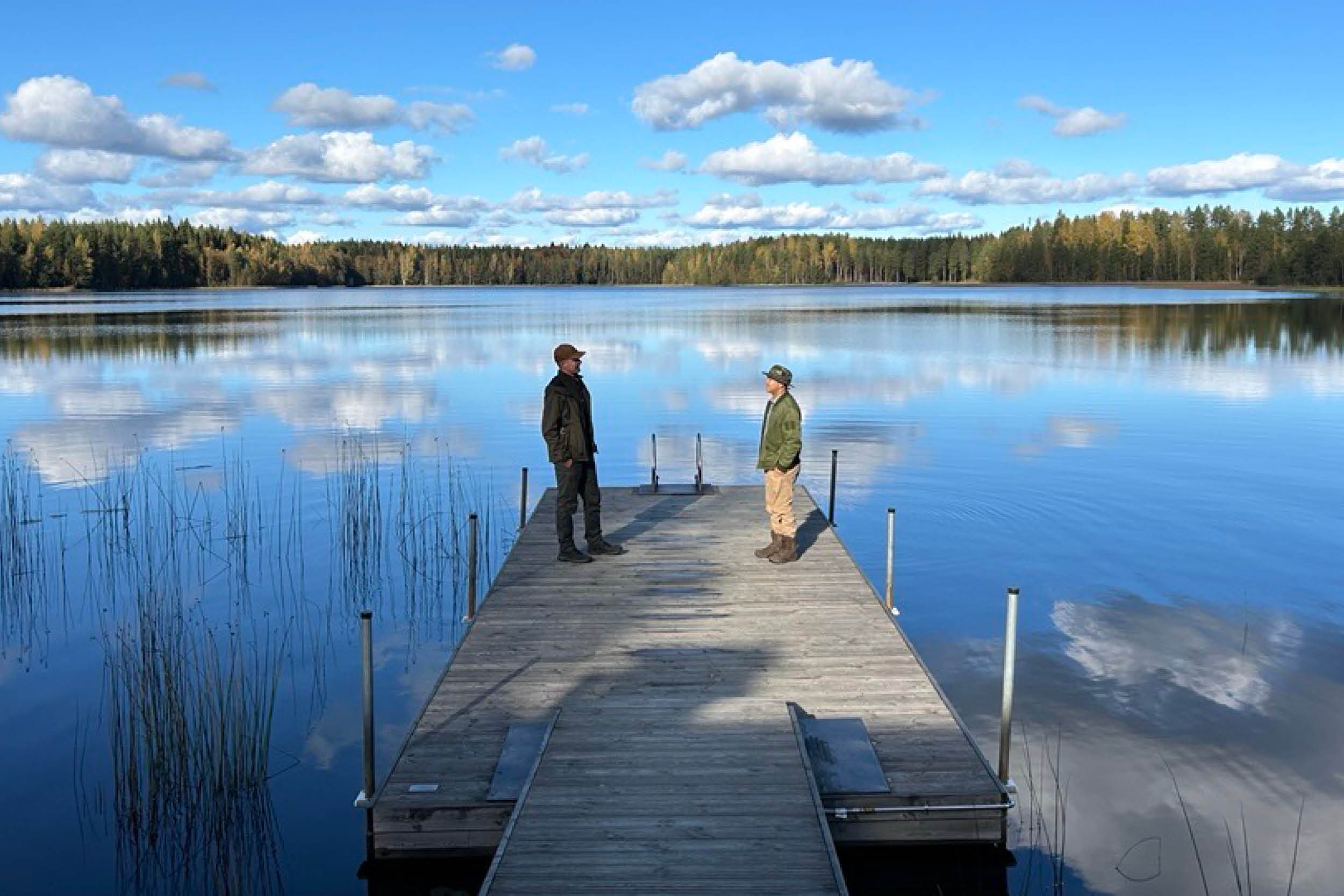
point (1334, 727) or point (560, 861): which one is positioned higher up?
point (560, 861)

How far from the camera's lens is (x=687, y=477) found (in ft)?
61.7

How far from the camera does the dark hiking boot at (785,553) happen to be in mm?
11344

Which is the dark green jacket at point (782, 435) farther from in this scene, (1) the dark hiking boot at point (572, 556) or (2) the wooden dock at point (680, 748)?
(1) the dark hiking boot at point (572, 556)

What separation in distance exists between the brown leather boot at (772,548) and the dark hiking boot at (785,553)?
4cm

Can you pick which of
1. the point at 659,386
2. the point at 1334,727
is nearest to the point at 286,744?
the point at 1334,727

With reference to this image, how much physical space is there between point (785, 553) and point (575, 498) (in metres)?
2.33

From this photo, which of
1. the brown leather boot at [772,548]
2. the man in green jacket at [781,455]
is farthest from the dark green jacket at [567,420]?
the brown leather boot at [772,548]

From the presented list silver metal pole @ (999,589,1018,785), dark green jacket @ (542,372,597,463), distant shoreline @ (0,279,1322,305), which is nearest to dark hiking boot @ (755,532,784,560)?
dark green jacket @ (542,372,597,463)

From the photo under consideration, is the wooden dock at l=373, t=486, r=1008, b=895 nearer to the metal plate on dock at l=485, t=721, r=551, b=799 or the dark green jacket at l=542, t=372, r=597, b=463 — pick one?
the metal plate on dock at l=485, t=721, r=551, b=799

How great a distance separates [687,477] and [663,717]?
457 inches

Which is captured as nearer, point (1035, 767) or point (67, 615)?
point (1035, 767)

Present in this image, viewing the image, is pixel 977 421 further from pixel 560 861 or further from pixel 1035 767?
pixel 560 861

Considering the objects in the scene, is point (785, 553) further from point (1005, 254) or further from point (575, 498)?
point (1005, 254)

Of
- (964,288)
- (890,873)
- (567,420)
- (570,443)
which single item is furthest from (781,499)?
(964,288)
